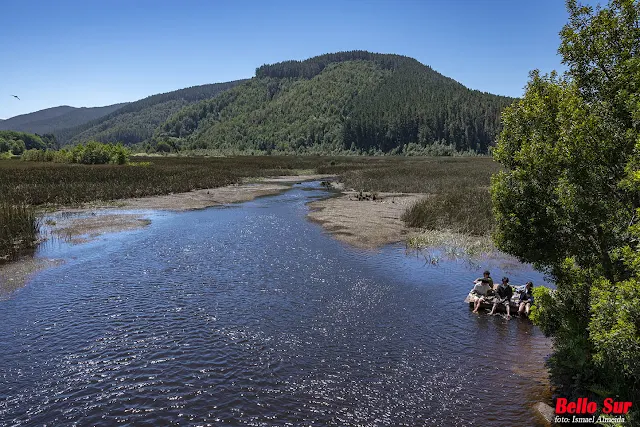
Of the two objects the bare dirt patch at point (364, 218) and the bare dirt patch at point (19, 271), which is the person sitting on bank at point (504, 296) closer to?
the bare dirt patch at point (364, 218)

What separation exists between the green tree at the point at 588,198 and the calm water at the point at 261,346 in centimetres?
282

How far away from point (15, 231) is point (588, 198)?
34970 millimetres

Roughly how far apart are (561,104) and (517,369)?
346 inches

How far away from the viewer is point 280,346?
15.4m

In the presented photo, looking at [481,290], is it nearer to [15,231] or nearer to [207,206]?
[15,231]

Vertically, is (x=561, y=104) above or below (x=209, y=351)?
above

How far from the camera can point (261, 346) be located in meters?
15.4

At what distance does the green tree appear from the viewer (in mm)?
8781

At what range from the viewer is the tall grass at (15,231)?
27.4m

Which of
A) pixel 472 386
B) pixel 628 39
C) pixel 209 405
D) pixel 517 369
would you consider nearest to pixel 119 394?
pixel 209 405

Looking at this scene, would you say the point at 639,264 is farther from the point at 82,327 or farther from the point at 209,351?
the point at 82,327

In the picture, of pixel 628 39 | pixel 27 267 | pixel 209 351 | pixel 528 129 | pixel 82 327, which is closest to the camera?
pixel 628 39

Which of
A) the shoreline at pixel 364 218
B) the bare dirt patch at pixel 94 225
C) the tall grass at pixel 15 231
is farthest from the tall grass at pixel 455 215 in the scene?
the tall grass at pixel 15 231

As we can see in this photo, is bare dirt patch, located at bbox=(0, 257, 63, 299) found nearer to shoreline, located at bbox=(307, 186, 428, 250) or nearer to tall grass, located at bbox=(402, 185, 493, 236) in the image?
shoreline, located at bbox=(307, 186, 428, 250)
